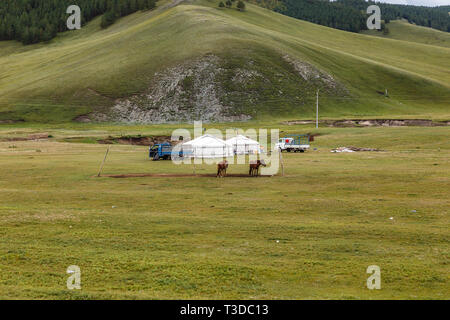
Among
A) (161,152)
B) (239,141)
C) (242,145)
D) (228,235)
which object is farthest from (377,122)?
(228,235)

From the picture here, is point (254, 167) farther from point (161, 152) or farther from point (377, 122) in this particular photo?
point (377, 122)

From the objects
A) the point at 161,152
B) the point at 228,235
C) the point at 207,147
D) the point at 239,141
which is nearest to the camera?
the point at 228,235

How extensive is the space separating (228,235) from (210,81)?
124784mm

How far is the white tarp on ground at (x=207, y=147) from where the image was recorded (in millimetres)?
58562

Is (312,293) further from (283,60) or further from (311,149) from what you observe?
(283,60)

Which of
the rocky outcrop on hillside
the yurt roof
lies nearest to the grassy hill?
the rocky outcrop on hillside

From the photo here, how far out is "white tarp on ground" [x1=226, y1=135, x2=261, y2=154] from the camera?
63.4 meters

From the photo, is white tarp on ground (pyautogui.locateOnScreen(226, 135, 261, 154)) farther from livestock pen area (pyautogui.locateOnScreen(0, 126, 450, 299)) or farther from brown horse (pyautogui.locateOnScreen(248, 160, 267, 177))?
livestock pen area (pyautogui.locateOnScreen(0, 126, 450, 299))

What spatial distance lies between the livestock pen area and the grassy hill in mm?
96085

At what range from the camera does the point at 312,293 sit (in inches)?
480

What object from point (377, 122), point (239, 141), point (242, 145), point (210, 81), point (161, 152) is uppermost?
point (210, 81)

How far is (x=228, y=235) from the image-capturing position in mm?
18422

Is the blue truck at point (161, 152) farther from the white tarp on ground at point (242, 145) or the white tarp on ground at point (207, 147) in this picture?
the white tarp on ground at point (242, 145)
